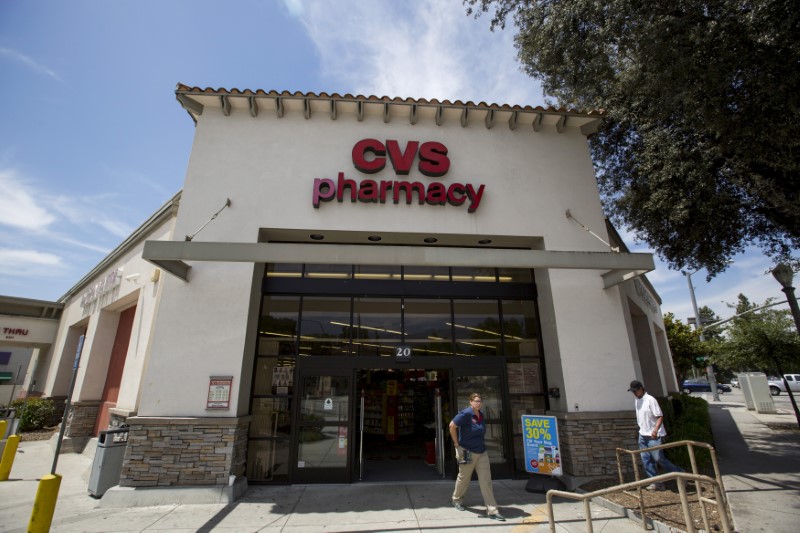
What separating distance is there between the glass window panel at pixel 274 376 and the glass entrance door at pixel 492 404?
3.67 meters

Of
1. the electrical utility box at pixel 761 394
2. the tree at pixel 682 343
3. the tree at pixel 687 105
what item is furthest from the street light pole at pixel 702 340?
the tree at pixel 687 105

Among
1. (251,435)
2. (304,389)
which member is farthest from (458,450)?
(251,435)

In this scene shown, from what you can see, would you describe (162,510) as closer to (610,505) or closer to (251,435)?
(251,435)

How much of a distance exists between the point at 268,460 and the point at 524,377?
19.2ft

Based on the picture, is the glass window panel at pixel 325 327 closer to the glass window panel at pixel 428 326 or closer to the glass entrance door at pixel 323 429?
the glass entrance door at pixel 323 429

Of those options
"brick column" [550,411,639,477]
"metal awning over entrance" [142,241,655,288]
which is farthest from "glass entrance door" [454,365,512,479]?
"metal awning over entrance" [142,241,655,288]

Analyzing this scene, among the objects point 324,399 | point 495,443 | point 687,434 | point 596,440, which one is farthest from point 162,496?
point 687,434

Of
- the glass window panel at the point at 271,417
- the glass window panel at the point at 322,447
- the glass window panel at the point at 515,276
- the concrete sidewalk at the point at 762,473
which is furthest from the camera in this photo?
the glass window panel at the point at 515,276

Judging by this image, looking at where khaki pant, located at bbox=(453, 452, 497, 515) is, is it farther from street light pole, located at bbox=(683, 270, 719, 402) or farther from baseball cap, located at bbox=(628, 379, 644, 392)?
street light pole, located at bbox=(683, 270, 719, 402)

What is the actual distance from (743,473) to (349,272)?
9.29 meters

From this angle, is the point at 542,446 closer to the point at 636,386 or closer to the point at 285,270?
the point at 636,386

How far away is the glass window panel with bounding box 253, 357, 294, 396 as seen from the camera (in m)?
8.08

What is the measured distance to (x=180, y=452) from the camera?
22.6 feet

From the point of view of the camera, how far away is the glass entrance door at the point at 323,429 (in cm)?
769
